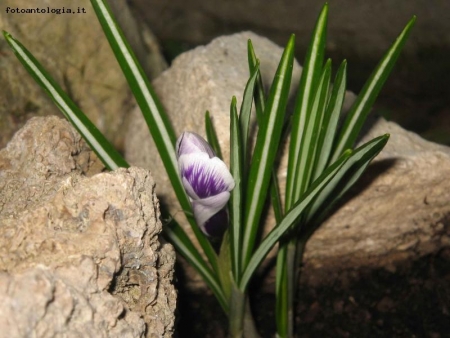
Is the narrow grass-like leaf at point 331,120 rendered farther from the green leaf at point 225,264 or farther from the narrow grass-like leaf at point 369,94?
the green leaf at point 225,264

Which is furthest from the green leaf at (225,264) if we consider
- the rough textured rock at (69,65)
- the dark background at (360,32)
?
the dark background at (360,32)

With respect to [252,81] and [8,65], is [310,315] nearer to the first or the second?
[252,81]

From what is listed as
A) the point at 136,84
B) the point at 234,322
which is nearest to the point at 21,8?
the point at 136,84

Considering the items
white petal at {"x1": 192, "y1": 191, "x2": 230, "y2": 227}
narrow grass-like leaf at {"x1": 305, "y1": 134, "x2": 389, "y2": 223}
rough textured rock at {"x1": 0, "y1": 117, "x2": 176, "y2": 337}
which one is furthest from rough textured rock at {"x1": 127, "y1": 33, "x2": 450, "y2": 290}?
rough textured rock at {"x1": 0, "y1": 117, "x2": 176, "y2": 337}

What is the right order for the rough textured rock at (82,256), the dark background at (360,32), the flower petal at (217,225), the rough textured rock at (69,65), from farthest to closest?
the dark background at (360,32)
the rough textured rock at (69,65)
the flower petal at (217,225)
the rough textured rock at (82,256)

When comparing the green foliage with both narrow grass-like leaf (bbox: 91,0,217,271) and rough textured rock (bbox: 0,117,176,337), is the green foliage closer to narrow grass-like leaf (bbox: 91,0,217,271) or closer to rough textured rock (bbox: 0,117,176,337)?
narrow grass-like leaf (bbox: 91,0,217,271)
